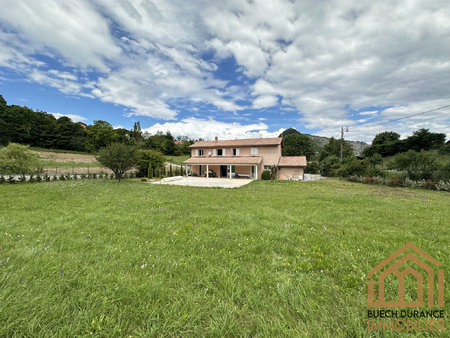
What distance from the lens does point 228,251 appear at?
3572mm

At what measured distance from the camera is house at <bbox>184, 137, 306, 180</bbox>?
947 inches

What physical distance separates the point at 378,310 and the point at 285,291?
1115mm

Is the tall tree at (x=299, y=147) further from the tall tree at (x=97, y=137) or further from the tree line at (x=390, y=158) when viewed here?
the tall tree at (x=97, y=137)

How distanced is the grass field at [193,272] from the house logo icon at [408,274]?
13 cm

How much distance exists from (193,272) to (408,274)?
3.55 meters

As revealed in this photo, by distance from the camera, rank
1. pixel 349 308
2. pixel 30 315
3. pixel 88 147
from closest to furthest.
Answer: pixel 30 315 → pixel 349 308 → pixel 88 147

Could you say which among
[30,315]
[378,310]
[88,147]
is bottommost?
[378,310]

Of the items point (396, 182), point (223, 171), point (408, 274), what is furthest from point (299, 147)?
point (408, 274)

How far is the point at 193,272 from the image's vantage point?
2.85m

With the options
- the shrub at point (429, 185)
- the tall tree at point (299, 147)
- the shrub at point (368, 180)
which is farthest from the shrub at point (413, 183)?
the tall tree at point (299, 147)

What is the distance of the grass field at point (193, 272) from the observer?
6.31 ft

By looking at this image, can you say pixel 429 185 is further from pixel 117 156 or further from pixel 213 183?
pixel 117 156

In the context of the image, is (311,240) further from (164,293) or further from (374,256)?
(164,293)

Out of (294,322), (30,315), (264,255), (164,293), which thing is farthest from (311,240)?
(30,315)
